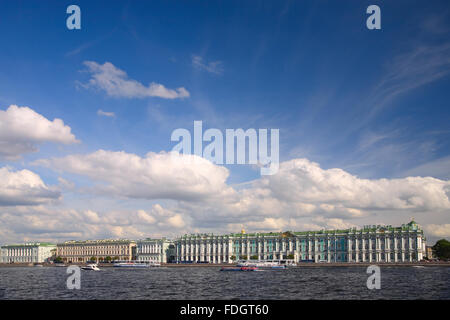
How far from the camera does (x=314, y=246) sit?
470 ft

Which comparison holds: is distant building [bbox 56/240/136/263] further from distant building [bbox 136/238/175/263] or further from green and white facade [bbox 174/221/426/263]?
green and white facade [bbox 174/221/426/263]

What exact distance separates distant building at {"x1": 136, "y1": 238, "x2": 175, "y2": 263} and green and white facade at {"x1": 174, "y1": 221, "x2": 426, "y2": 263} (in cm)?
706

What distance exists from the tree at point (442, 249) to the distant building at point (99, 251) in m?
110

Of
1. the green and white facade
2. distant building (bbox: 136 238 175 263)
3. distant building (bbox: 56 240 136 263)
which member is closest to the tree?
the green and white facade

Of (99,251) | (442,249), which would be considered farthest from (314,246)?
(99,251)

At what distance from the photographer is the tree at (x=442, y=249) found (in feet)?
427

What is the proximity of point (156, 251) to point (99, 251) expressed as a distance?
2729 centimetres

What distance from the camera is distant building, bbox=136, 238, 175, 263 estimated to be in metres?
179

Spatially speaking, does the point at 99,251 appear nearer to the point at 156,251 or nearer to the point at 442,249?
the point at 156,251

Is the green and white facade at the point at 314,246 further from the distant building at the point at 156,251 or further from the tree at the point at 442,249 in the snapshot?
the distant building at the point at 156,251

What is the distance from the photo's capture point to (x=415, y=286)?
50.1 metres

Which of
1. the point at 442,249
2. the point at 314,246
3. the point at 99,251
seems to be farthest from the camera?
the point at 99,251
